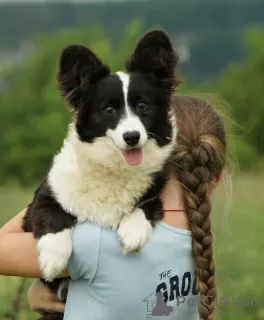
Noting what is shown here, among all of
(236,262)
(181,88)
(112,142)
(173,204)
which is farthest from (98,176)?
(236,262)

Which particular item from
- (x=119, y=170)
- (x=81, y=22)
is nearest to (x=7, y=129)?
(x=81, y=22)

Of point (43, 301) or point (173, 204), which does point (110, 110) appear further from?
point (43, 301)

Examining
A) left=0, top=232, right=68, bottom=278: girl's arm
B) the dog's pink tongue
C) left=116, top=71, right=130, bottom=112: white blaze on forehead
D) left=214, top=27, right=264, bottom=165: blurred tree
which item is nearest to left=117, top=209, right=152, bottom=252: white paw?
the dog's pink tongue

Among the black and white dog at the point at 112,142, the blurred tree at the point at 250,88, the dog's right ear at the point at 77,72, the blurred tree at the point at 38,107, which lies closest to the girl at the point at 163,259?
the black and white dog at the point at 112,142

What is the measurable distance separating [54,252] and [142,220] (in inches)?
14.9

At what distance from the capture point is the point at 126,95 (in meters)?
2.66

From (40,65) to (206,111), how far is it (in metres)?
12.5

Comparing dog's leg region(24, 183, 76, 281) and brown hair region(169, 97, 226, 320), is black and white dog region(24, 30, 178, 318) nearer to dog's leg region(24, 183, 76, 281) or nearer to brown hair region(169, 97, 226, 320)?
dog's leg region(24, 183, 76, 281)

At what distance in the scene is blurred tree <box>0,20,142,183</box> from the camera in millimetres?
11688

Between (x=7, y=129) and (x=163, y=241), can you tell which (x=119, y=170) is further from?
(x=7, y=129)

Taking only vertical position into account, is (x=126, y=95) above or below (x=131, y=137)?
above

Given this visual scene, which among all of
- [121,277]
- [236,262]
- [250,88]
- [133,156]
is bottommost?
[121,277]

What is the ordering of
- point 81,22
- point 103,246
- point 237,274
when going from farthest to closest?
point 81,22, point 237,274, point 103,246

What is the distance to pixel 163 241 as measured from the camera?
2.28 m
